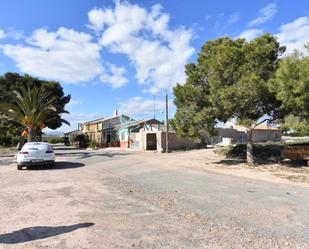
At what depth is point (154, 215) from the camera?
7.69m

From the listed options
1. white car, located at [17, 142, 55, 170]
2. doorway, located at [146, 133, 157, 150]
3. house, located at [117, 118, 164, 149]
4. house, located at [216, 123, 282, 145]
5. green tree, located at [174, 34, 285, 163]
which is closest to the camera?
green tree, located at [174, 34, 285, 163]

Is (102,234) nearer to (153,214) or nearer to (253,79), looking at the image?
(153,214)

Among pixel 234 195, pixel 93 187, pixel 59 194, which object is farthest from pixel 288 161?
pixel 59 194

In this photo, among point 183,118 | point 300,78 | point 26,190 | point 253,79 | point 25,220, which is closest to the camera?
point 25,220

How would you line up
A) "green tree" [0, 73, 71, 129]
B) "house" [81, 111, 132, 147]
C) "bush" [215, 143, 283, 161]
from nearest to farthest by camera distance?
"bush" [215, 143, 283, 161], "green tree" [0, 73, 71, 129], "house" [81, 111, 132, 147]

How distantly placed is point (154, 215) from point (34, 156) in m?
12.7

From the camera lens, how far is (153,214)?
7.79 m

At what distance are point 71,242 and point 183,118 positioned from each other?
15.7 meters

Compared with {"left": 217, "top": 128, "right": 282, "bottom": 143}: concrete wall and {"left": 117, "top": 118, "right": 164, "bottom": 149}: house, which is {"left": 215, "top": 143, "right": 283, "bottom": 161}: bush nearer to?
{"left": 117, "top": 118, "right": 164, "bottom": 149}: house

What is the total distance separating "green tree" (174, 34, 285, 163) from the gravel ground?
21.6ft

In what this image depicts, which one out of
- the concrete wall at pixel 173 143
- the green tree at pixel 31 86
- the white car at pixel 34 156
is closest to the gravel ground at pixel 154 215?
the white car at pixel 34 156

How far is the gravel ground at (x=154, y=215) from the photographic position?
5828 mm

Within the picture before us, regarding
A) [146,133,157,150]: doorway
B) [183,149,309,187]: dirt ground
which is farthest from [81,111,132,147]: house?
[183,149,309,187]: dirt ground

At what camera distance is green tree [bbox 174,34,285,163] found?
59.2ft
